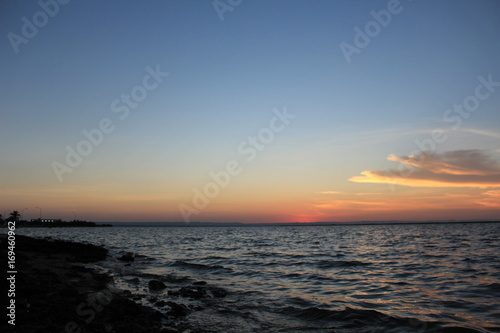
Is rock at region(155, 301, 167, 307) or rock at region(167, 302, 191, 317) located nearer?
→ rock at region(167, 302, 191, 317)

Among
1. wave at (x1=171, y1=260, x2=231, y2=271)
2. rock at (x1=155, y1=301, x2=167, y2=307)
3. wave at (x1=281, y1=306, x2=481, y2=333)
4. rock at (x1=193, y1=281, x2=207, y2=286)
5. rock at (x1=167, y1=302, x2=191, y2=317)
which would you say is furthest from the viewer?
wave at (x1=171, y1=260, x2=231, y2=271)

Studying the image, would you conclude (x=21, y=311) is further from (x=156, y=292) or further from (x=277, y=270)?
(x=277, y=270)

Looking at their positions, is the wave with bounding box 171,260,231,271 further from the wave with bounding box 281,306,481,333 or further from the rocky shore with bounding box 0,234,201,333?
the wave with bounding box 281,306,481,333

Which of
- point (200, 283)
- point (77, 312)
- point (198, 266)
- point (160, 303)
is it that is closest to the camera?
point (77, 312)

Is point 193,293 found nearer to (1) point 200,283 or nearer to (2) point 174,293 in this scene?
(2) point 174,293

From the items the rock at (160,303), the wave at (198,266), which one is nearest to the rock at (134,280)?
the rock at (160,303)

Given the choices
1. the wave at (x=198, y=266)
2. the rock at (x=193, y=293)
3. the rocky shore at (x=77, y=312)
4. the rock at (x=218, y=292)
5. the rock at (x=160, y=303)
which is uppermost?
the rocky shore at (x=77, y=312)

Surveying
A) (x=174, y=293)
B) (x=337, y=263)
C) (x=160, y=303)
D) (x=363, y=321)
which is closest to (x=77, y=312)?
(x=160, y=303)

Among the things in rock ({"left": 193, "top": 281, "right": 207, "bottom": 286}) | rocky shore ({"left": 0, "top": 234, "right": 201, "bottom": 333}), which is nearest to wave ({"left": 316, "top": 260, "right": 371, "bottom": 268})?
rock ({"left": 193, "top": 281, "right": 207, "bottom": 286})

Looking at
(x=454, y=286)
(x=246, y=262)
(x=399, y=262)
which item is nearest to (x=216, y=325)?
(x=454, y=286)

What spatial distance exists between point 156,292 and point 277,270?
36.5 ft

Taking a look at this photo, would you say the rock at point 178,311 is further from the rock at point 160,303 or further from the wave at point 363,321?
the wave at point 363,321

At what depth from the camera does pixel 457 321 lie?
12375 millimetres

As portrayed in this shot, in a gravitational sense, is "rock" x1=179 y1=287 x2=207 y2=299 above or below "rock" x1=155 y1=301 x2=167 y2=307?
below
